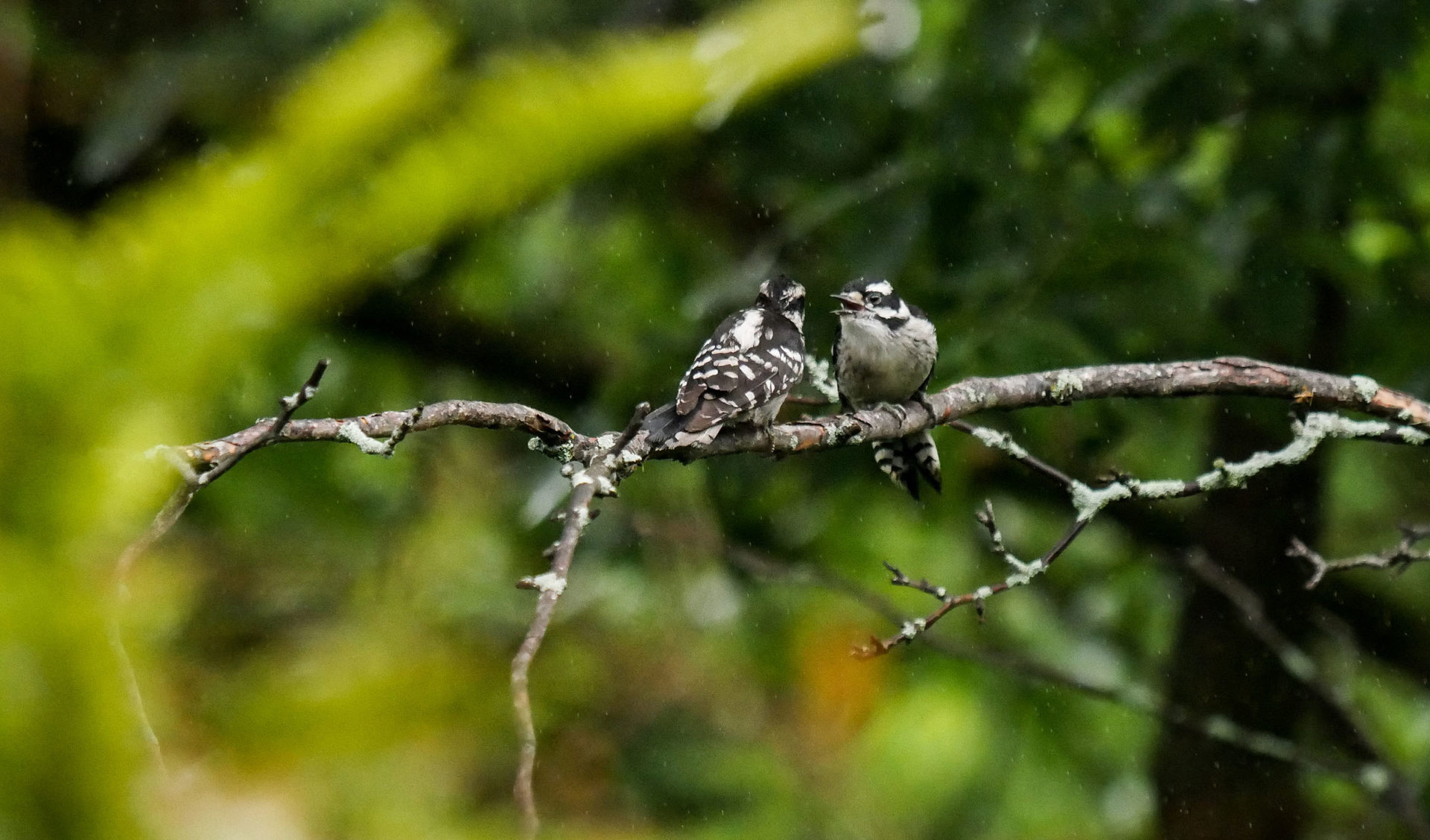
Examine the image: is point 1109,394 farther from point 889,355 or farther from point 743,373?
point 889,355

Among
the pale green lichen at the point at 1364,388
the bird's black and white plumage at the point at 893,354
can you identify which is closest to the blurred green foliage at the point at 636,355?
the bird's black and white plumage at the point at 893,354

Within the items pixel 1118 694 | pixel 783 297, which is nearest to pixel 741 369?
pixel 783 297

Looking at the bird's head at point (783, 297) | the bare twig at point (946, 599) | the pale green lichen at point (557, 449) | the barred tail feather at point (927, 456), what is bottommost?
the pale green lichen at point (557, 449)

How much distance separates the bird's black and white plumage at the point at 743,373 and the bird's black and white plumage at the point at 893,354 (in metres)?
0.24

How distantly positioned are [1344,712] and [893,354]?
2.49 meters

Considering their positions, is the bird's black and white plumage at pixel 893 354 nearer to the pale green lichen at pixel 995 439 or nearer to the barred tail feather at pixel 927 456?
the barred tail feather at pixel 927 456

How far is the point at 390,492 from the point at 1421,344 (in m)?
4.78

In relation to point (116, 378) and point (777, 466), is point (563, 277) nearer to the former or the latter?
point (777, 466)

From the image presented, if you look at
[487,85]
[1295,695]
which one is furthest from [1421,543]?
[487,85]

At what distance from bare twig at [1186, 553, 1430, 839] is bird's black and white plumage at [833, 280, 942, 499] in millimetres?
1282

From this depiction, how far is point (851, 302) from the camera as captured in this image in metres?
5.11

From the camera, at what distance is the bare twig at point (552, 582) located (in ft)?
2.84

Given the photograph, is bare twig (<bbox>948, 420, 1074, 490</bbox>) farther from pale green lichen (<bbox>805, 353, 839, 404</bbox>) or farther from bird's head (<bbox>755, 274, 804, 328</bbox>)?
bird's head (<bbox>755, 274, 804, 328</bbox>)

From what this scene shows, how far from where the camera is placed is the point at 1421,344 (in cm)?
545
